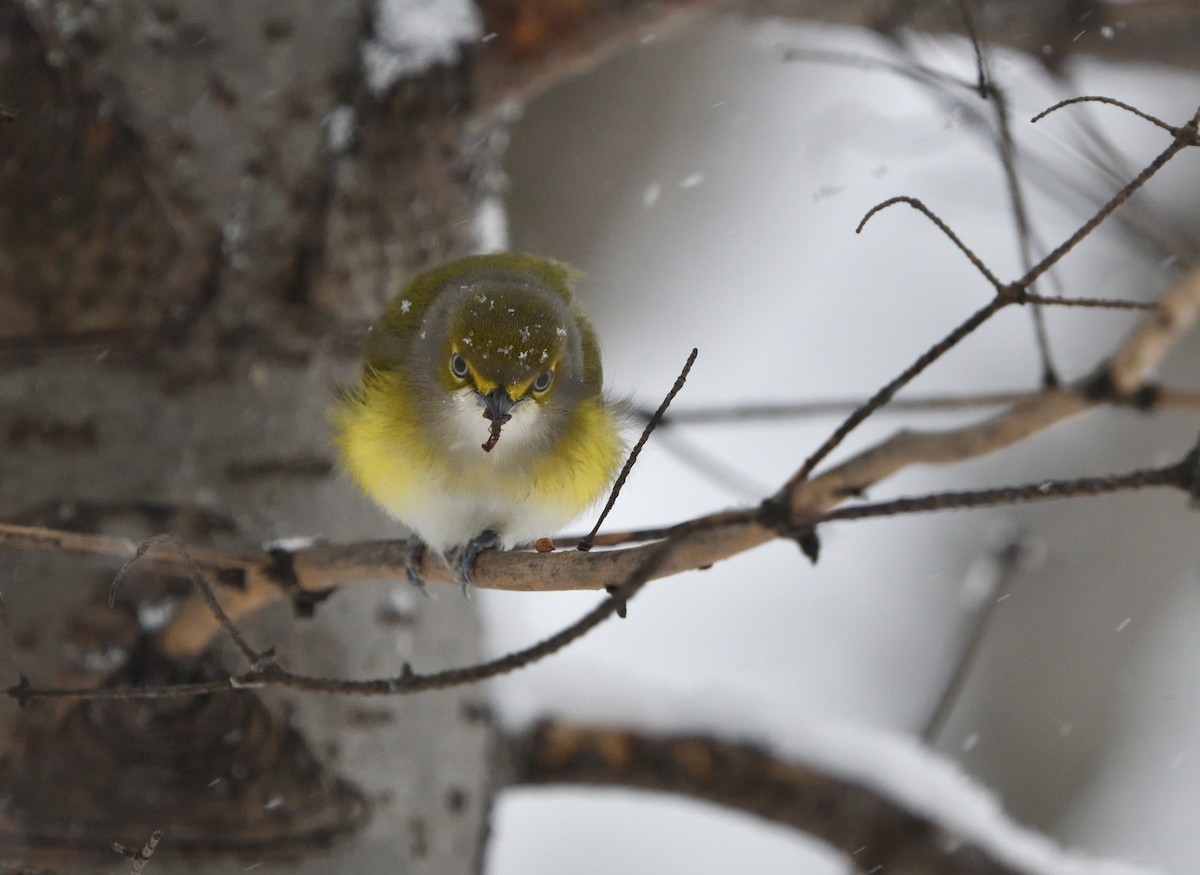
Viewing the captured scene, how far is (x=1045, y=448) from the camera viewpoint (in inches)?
277

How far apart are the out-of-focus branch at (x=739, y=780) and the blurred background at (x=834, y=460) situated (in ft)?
7.90

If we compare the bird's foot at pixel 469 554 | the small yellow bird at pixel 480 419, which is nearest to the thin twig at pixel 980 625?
the small yellow bird at pixel 480 419

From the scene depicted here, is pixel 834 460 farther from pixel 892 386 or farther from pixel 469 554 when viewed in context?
pixel 892 386

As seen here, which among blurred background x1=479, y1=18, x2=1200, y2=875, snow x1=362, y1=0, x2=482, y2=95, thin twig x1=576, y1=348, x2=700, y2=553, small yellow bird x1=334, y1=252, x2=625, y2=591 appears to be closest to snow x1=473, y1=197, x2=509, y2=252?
snow x1=362, y1=0, x2=482, y2=95

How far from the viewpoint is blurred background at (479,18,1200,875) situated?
633cm

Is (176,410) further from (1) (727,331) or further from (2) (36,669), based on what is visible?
(1) (727,331)

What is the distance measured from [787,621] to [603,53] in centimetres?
524

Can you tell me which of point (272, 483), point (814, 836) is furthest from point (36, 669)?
point (814, 836)

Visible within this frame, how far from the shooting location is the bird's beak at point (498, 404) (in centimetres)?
211

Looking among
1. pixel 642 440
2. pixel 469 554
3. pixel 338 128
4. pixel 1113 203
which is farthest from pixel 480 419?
pixel 1113 203

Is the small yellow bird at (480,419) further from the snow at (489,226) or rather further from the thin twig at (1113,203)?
the thin twig at (1113,203)

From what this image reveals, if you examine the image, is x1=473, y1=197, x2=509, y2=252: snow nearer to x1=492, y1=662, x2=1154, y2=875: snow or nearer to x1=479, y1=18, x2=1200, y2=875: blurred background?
x1=492, y1=662, x2=1154, y2=875: snow

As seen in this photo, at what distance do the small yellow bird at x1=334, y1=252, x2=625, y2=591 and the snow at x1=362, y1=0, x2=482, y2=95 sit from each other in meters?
0.55

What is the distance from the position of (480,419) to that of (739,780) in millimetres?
1232
